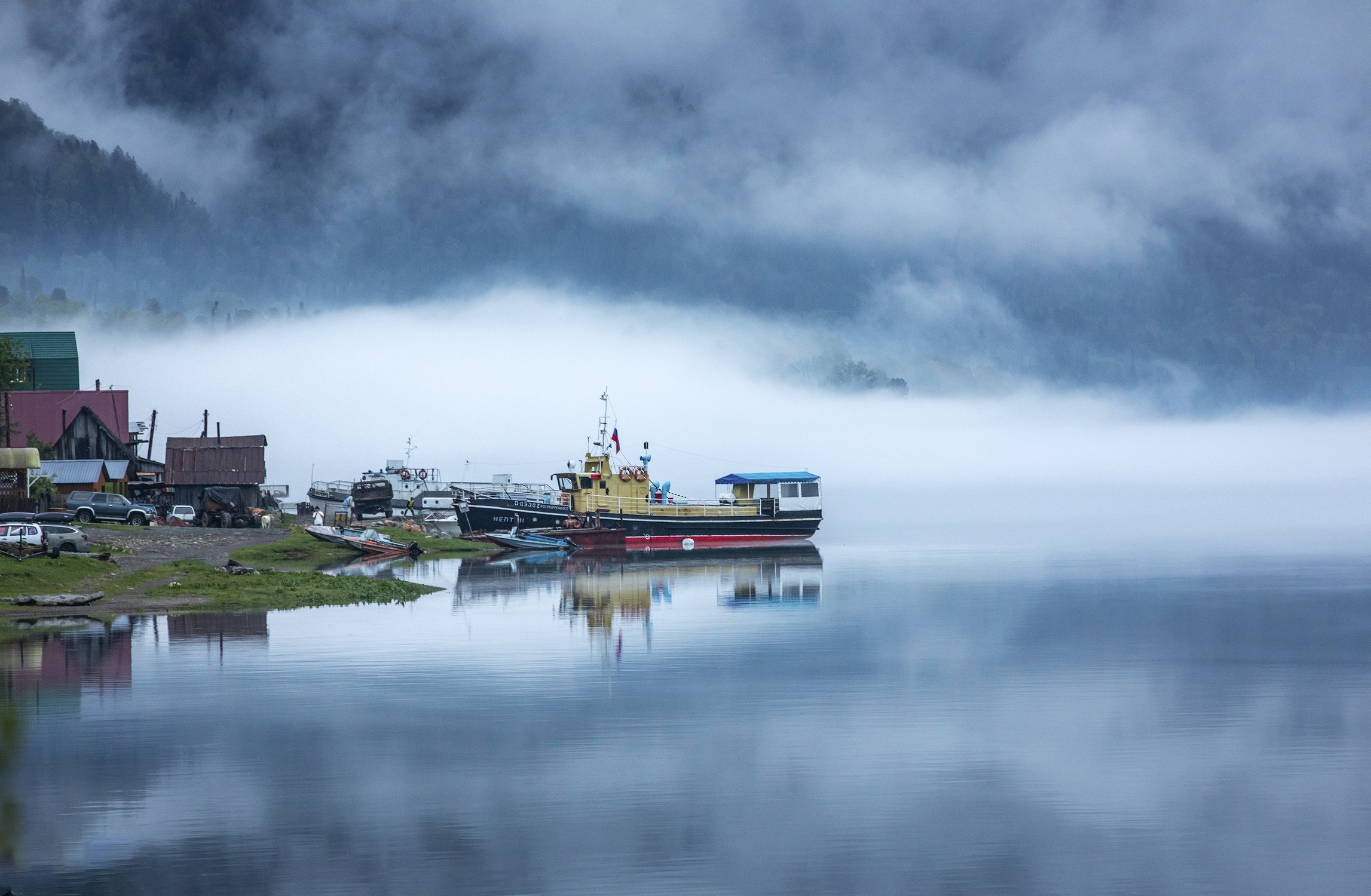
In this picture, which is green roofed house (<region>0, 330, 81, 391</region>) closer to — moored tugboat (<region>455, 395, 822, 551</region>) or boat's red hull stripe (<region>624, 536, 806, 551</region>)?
moored tugboat (<region>455, 395, 822, 551</region>)

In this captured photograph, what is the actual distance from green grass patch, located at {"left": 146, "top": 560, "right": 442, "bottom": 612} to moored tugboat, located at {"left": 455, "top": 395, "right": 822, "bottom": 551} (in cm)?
3952

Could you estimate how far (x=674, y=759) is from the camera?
23938mm

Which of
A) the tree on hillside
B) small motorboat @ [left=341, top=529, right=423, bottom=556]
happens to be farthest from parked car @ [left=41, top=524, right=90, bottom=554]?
the tree on hillside

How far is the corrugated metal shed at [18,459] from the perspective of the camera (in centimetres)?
7350

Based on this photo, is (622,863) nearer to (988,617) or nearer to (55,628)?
(55,628)

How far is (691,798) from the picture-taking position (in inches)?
830

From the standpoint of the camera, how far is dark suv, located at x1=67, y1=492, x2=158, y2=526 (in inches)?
3027

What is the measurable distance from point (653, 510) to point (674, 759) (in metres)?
75.3

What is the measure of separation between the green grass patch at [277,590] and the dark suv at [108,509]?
2750cm

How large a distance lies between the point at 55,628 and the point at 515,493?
284 ft

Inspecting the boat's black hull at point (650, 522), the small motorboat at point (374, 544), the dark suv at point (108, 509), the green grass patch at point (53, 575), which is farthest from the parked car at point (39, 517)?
the boat's black hull at point (650, 522)

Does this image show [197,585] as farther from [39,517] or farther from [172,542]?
[39,517]

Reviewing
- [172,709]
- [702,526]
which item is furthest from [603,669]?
[702,526]

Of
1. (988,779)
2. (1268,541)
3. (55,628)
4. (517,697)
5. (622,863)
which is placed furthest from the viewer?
(1268,541)
